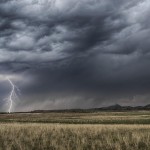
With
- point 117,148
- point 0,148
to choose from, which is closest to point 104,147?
point 117,148

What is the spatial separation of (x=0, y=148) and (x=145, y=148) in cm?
802

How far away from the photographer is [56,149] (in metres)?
18.6

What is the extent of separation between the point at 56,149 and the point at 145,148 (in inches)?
194

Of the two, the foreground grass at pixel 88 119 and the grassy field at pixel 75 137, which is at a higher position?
the foreground grass at pixel 88 119

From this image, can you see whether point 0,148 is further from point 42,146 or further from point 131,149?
point 131,149

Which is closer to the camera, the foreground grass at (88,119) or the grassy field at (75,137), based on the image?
the grassy field at (75,137)

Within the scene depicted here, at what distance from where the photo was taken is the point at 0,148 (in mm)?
18906

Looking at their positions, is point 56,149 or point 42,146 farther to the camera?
point 42,146

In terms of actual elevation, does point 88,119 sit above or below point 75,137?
above

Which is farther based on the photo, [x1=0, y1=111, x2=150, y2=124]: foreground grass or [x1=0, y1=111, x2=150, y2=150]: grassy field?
[x1=0, y1=111, x2=150, y2=124]: foreground grass

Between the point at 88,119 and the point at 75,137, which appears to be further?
the point at 88,119

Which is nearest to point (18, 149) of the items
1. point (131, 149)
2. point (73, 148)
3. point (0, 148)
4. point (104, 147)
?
point (0, 148)

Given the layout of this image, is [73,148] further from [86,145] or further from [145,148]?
[145,148]

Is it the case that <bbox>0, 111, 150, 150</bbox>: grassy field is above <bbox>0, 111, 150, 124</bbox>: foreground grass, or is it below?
below
